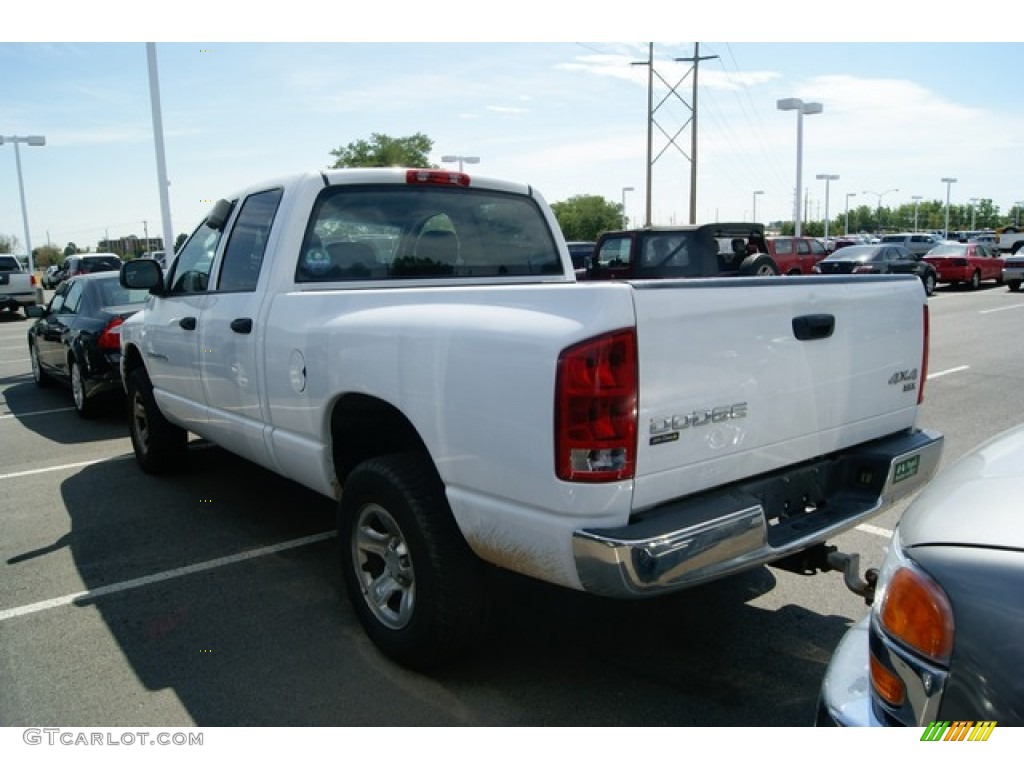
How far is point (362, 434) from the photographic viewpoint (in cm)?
389

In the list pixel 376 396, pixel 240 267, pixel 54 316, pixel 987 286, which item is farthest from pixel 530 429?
pixel 987 286

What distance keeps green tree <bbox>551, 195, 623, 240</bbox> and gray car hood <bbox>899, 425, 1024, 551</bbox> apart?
6854 cm

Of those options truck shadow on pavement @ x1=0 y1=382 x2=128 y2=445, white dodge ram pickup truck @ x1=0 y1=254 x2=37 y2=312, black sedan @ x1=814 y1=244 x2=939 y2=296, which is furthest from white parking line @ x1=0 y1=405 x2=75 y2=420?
black sedan @ x1=814 y1=244 x2=939 y2=296

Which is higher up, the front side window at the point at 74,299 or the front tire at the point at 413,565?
the front side window at the point at 74,299

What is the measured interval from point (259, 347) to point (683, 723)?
2.59 m

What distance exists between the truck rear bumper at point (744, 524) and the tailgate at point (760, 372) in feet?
0.23

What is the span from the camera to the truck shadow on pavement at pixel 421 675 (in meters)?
3.04

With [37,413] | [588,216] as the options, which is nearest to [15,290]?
[37,413]

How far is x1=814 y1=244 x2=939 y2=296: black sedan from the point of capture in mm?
23391

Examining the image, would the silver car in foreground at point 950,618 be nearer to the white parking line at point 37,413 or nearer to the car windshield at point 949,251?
the white parking line at point 37,413

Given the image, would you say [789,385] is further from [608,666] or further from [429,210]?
[429,210]

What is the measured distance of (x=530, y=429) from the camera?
2.64m

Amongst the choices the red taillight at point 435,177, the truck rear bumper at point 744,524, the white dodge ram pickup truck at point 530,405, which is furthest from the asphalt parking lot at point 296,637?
the red taillight at point 435,177

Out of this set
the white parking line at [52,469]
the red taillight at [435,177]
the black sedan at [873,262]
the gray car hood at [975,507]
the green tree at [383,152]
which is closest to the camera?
the gray car hood at [975,507]
